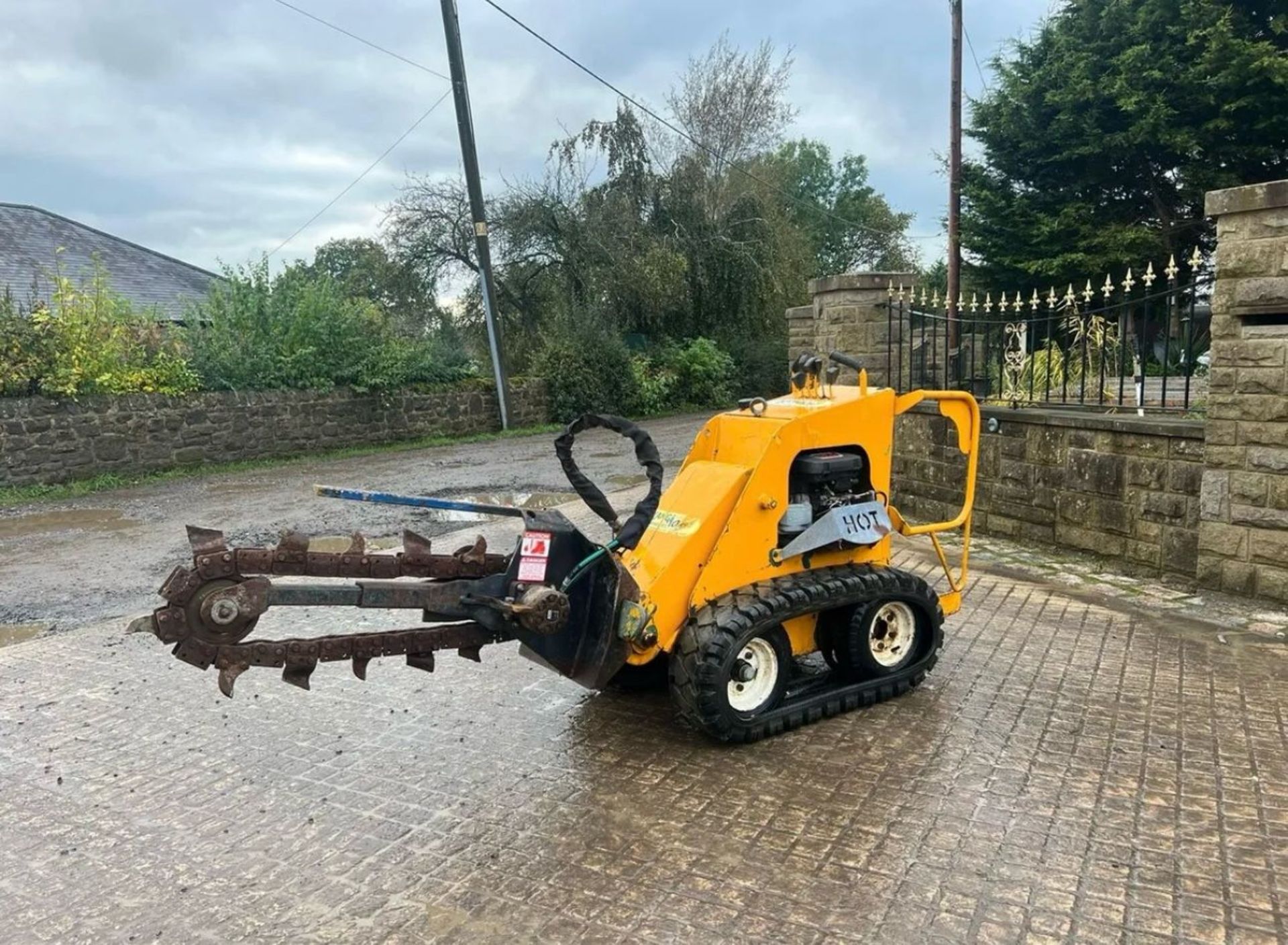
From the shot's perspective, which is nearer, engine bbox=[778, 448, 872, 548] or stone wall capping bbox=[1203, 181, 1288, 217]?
engine bbox=[778, 448, 872, 548]

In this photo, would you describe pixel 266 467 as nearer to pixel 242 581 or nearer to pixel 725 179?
pixel 242 581

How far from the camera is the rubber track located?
3.56 metres

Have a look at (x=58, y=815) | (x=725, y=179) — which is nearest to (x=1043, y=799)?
(x=58, y=815)

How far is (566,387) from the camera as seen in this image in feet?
62.9

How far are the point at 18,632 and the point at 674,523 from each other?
468cm

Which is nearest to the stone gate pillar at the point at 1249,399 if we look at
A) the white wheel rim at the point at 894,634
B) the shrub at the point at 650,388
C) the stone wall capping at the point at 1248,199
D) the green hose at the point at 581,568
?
the stone wall capping at the point at 1248,199

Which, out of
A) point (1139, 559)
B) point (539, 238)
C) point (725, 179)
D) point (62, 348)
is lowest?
point (1139, 559)

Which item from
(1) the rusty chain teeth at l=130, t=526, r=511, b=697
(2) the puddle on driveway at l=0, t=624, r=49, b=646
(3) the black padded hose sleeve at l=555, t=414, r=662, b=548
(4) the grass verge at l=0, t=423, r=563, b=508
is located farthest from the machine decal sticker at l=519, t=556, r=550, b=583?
(4) the grass verge at l=0, t=423, r=563, b=508

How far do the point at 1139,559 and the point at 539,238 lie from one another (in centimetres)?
1890

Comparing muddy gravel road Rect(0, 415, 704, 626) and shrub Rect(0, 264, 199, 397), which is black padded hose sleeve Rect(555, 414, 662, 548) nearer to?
muddy gravel road Rect(0, 415, 704, 626)

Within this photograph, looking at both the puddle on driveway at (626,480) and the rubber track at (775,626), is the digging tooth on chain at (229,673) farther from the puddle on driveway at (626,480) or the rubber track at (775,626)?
the puddle on driveway at (626,480)

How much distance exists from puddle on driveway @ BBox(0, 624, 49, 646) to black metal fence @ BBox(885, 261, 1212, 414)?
7.39 meters

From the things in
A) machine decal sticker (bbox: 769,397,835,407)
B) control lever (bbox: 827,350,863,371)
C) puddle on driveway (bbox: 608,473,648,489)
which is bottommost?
puddle on driveway (bbox: 608,473,648,489)

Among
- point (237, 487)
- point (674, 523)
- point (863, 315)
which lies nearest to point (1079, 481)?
point (863, 315)
